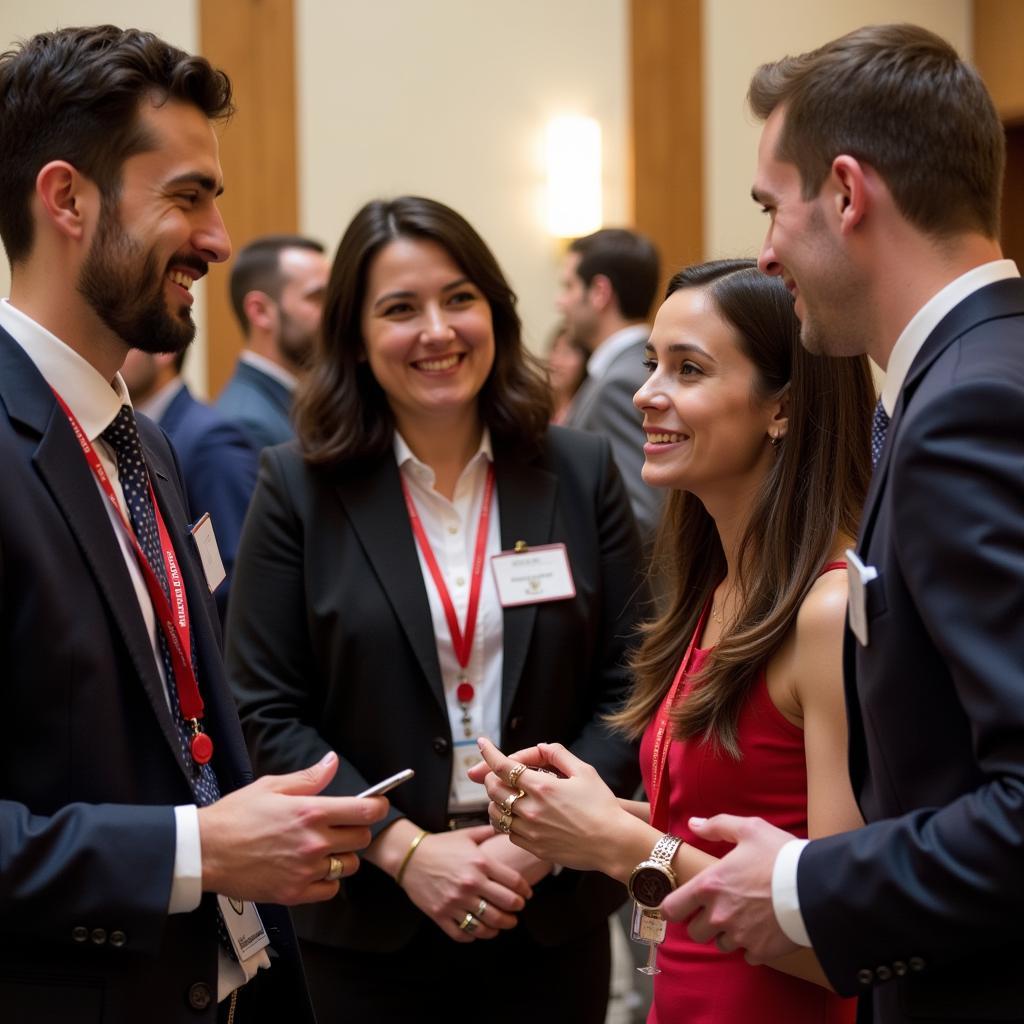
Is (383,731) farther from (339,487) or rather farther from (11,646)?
(11,646)

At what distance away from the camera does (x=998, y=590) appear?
4.14 ft

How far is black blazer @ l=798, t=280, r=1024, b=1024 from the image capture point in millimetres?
1263

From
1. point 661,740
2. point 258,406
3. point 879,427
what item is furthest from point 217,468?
point 879,427

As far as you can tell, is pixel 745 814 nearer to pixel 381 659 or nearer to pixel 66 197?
pixel 381 659

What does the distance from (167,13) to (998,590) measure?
595cm

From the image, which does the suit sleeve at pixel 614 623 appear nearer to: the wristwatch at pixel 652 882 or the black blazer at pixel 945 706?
the wristwatch at pixel 652 882

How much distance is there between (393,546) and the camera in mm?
2537

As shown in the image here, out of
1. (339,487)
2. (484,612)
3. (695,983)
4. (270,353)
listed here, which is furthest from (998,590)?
(270,353)

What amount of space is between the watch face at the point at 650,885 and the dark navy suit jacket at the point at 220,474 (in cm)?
224

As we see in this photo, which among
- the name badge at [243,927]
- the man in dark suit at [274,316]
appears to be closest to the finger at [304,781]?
the name badge at [243,927]

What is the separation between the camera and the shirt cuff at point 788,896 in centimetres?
140

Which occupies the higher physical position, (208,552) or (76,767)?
(208,552)

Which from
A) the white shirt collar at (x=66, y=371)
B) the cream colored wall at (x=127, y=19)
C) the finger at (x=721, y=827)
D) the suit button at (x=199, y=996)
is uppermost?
the cream colored wall at (x=127, y=19)

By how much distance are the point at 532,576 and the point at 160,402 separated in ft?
7.31
